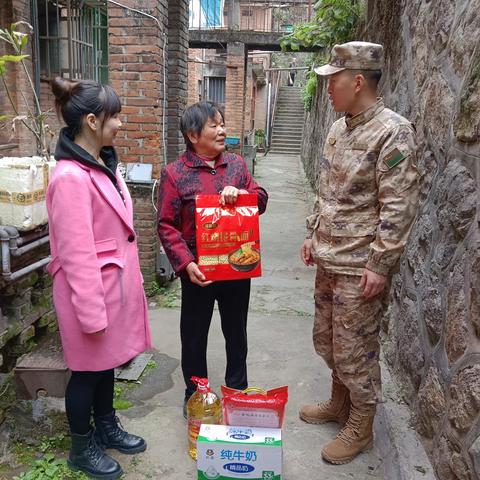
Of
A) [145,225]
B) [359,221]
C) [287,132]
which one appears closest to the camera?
[359,221]

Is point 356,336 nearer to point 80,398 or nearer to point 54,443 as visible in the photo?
point 80,398

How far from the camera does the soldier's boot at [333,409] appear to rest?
272 centimetres

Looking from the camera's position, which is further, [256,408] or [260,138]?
[260,138]

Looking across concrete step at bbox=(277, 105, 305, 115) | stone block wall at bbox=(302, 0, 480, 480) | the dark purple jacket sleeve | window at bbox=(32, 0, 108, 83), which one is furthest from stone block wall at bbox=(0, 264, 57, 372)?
concrete step at bbox=(277, 105, 305, 115)

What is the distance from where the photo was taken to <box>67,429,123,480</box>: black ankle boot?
2287mm

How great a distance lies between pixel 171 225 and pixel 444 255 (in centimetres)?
132

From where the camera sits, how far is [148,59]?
4.38 metres

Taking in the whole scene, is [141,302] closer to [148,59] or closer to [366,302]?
[366,302]

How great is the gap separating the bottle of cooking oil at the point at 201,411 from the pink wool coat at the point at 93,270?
39 cm

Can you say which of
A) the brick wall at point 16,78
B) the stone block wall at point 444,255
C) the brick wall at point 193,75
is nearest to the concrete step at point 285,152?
the brick wall at point 193,75

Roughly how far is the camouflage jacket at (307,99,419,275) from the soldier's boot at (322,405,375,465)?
0.76 metres

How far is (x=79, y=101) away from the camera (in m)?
2.08

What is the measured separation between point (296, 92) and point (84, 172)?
81.5 feet

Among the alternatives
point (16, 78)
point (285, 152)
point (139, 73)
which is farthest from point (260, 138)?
point (139, 73)
